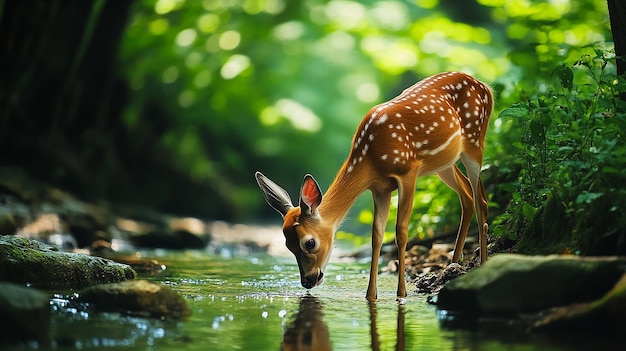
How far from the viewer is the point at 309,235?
6.89 m

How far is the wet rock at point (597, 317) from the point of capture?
4820mm

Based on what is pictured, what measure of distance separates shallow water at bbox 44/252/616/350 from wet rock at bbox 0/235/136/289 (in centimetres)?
62

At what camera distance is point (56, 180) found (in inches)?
651

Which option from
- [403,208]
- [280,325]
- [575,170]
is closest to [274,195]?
[403,208]

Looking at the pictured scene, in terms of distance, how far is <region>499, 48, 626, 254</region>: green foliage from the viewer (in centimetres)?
589

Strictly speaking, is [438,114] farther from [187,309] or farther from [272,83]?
[272,83]

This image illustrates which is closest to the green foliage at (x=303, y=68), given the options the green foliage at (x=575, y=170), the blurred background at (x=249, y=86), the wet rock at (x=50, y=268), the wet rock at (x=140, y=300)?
the blurred background at (x=249, y=86)

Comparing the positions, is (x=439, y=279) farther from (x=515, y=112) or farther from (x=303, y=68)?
(x=303, y=68)

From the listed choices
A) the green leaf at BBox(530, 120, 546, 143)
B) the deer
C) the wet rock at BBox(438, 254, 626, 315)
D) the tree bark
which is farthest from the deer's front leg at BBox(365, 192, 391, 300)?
the tree bark

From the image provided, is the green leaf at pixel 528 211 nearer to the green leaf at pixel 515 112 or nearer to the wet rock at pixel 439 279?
the green leaf at pixel 515 112

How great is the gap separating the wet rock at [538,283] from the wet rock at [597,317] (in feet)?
0.71

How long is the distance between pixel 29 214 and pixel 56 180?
3726 millimetres

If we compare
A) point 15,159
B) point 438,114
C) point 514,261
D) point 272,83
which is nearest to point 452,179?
point 438,114

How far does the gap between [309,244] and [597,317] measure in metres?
2.55
